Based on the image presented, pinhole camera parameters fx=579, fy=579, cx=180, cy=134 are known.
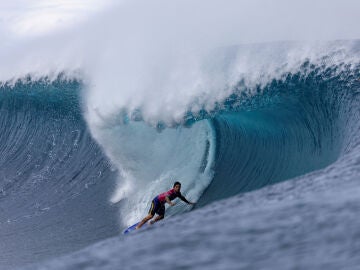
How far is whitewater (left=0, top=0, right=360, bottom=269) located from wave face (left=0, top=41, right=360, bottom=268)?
1.1 inches

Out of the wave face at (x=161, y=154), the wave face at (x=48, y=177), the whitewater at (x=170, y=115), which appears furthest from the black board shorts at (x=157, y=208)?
the wave face at (x=48, y=177)

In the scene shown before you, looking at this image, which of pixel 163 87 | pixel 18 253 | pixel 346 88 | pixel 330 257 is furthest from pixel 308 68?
pixel 330 257

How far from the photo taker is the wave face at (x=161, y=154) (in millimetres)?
8906

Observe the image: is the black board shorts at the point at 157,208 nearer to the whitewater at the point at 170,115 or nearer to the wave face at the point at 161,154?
the wave face at the point at 161,154

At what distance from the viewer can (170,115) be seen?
10539mm

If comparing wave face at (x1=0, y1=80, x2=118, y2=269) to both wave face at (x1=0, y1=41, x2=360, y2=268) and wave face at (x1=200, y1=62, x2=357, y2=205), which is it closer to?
wave face at (x1=0, y1=41, x2=360, y2=268)

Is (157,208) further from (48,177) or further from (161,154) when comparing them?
(48,177)

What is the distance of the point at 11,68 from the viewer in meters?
15.7

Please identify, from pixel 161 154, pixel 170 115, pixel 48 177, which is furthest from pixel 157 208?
pixel 48 177

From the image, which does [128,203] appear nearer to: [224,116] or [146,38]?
[224,116]

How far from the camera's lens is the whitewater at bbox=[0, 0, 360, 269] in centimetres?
912

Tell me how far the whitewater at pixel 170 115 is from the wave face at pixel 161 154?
0.03m

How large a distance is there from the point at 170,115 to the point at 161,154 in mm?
1050

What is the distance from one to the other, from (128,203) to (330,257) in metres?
7.77
